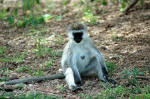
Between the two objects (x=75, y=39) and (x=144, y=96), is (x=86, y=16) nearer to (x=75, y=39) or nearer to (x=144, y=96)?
(x=75, y=39)

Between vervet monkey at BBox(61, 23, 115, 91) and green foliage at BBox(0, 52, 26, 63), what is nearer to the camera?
vervet monkey at BBox(61, 23, 115, 91)

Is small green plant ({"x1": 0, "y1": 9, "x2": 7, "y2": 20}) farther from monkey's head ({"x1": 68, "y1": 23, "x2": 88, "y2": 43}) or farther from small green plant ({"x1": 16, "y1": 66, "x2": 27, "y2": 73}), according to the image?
monkey's head ({"x1": 68, "y1": 23, "x2": 88, "y2": 43})

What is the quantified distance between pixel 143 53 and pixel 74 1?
5477 millimetres

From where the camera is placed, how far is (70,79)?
18.4ft

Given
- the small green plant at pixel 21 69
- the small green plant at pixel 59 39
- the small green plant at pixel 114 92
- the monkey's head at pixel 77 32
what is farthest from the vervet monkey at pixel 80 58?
the small green plant at pixel 59 39

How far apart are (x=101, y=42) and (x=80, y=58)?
6.73 feet

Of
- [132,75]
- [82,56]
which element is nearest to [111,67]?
[132,75]

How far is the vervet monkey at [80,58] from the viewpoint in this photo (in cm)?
580

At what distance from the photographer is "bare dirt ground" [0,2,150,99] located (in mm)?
5840

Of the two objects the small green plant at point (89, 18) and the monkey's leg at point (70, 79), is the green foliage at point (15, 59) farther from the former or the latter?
the small green plant at point (89, 18)

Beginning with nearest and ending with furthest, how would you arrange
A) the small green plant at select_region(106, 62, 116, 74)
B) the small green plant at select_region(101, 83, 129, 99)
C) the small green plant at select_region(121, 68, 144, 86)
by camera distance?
the small green plant at select_region(101, 83, 129, 99) → the small green plant at select_region(121, 68, 144, 86) → the small green plant at select_region(106, 62, 116, 74)

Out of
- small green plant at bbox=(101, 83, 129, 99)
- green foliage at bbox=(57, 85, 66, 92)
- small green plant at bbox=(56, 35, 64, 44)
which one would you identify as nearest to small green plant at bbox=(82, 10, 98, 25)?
small green plant at bbox=(56, 35, 64, 44)

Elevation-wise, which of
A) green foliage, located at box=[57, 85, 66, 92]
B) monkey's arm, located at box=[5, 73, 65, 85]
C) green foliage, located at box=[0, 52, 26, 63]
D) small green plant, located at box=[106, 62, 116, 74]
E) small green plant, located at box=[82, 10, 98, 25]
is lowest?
green foliage, located at box=[57, 85, 66, 92]

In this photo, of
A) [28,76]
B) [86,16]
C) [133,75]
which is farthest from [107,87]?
[86,16]
